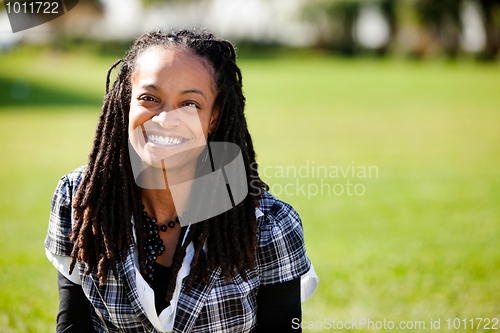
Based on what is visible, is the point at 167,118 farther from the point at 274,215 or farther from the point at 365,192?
the point at 365,192

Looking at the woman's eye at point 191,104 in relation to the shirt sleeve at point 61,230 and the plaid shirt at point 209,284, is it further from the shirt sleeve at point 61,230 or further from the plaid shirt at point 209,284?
the shirt sleeve at point 61,230

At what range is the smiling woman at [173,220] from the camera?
6.37 ft

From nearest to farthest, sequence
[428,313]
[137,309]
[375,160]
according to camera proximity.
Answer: [137,309]
[428,313]
[375,160]

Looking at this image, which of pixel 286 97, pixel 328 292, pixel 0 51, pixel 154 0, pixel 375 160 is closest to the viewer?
pixel 328 292

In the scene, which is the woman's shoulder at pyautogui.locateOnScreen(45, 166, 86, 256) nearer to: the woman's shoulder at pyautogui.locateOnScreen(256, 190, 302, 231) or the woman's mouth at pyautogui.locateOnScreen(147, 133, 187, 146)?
the woman's mouth at pyautogui.locateOnScreen(147, 133, 187, 146)

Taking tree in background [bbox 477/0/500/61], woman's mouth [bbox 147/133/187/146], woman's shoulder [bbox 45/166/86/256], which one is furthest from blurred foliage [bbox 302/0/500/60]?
woman's shoulder [bbox 45/166/86/256]

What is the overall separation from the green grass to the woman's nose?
2.16 meters

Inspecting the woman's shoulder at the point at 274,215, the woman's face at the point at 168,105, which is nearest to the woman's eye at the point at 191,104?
the woman's face at the point at 168,105

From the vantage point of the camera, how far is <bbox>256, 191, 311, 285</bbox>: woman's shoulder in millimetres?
2018

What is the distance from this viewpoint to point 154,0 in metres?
53.7

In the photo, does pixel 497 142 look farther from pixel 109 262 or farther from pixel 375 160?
pixel 109 262

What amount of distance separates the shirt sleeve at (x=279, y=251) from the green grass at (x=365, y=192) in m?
1.69

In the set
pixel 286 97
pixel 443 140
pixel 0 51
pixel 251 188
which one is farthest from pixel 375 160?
pixel 0 51

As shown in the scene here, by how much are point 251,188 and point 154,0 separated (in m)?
55.9
